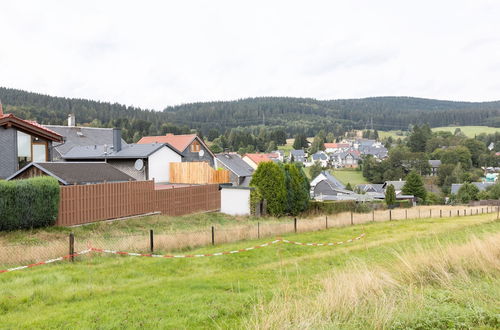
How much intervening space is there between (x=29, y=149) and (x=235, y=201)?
12.6 metres

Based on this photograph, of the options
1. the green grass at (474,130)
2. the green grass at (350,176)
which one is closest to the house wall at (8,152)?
the green grass at (350,176)

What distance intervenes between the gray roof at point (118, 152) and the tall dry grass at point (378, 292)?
25.0 metres

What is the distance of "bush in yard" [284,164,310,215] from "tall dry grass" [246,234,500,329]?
21.8m

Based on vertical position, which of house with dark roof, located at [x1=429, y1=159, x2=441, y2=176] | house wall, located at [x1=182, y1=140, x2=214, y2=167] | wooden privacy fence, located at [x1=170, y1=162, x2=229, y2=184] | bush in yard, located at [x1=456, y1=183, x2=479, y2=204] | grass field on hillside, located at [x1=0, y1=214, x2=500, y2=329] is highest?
house wall, located at [x1=182, y1=140, x2=214, y2=167]

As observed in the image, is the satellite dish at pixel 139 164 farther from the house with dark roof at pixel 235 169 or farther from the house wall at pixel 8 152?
the house with dark roof at pixel 235 169

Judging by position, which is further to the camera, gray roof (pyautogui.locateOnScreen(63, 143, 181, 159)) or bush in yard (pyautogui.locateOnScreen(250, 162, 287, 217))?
gray roof (pyautogui.locateOnScreen(63, 143, 181, 159))

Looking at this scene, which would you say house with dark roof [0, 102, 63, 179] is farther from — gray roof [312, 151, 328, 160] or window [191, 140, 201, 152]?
gray roof [312, 151, 328, 160]

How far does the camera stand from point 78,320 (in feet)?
19.6

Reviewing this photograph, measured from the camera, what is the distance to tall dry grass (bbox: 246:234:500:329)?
16.1 ft

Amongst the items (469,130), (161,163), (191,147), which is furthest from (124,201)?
(469,130)

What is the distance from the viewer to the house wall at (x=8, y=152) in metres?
20.7

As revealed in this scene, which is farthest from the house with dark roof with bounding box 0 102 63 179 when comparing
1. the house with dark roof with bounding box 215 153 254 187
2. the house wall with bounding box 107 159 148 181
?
the house with dark roof with bounding box 215 153 254 187

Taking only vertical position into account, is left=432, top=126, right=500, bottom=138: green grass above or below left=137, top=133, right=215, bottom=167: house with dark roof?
above

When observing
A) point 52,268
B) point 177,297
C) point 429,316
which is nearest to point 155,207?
point 52,268
